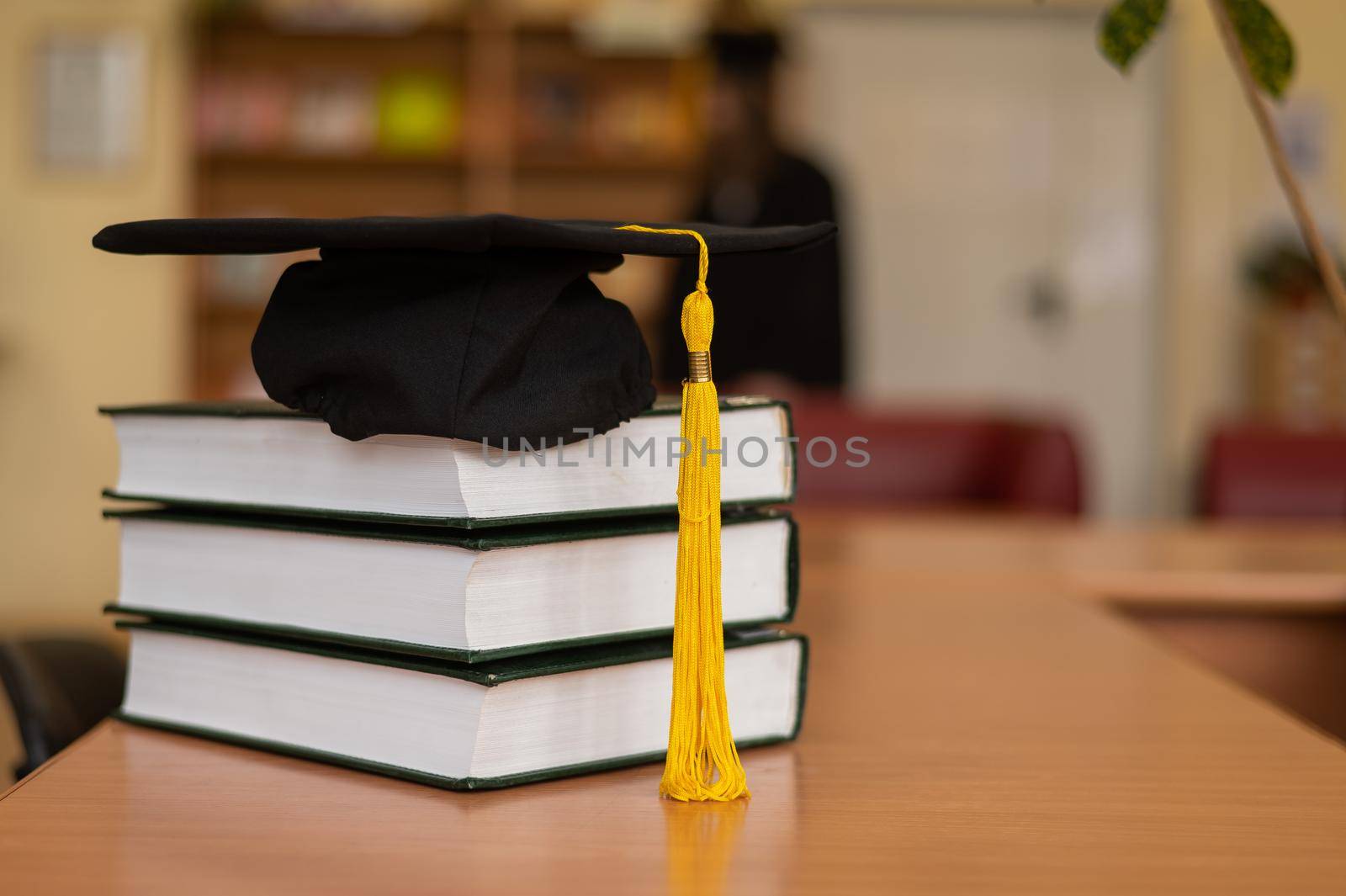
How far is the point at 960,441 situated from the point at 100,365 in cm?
347

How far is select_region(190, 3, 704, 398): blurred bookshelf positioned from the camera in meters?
4.68

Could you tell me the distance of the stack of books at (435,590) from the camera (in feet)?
1.83

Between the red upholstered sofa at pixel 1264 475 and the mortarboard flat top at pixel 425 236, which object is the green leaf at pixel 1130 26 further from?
the red upholstered sofa at pixel 1264 475

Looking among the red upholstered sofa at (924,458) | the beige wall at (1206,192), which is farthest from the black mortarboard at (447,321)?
the beige wall at (1206,192)

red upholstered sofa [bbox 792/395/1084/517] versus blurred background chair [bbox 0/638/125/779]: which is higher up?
red upholstered sofa [bbox 792/395/1084/517]

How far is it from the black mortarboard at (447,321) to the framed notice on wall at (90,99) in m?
4.67

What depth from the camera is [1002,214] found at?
16.1ft

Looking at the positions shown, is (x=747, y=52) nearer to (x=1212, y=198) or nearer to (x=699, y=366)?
(x=1212, y=198)

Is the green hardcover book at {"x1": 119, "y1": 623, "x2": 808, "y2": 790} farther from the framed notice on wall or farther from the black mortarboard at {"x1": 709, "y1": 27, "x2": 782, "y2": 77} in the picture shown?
the framed notice on wall

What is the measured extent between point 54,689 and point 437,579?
1.10 ft

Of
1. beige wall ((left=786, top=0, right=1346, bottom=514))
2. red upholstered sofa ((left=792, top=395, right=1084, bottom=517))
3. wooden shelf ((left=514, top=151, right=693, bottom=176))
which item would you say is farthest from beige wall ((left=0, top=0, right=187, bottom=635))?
red upholstered sofa ((left=792, top=395, right=1084, bottom=517))

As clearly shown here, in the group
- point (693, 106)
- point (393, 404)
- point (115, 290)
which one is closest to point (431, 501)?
point (393, 404)

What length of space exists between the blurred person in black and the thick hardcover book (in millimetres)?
3194

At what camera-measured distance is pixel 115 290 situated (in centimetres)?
484
